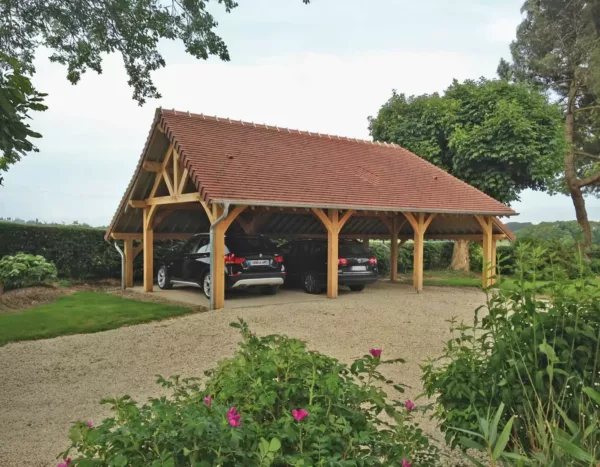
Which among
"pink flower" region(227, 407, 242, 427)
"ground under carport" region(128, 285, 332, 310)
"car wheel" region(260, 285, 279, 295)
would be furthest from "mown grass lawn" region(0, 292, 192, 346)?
"pink flower" region(227, 407, 242, 427)

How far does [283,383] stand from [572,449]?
1.37m

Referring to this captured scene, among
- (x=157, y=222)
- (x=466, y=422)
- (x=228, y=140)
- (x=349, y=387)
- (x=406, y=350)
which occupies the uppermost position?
(x=228, y=140)

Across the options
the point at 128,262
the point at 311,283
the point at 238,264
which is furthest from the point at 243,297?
the point at 128,262

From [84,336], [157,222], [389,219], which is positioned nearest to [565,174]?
[389,219]

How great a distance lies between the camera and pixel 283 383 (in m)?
2.57

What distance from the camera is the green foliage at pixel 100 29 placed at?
30.3ft

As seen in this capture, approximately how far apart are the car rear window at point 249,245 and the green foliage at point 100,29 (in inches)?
190

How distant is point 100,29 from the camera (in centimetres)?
957

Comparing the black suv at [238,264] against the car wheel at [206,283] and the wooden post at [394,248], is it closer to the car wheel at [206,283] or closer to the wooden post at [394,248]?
the car wheel at [206,283]

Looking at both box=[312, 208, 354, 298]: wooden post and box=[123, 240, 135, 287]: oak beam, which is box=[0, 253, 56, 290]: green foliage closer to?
box=[123, 240, 135, 287]: oak beam

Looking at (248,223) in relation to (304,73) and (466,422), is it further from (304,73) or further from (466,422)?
(466,422)

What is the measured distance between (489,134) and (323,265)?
41.3 ft

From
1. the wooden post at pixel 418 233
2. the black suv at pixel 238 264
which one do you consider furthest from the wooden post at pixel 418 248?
the black suv at pixel 238 264

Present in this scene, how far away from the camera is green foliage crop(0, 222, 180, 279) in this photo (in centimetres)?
1588
